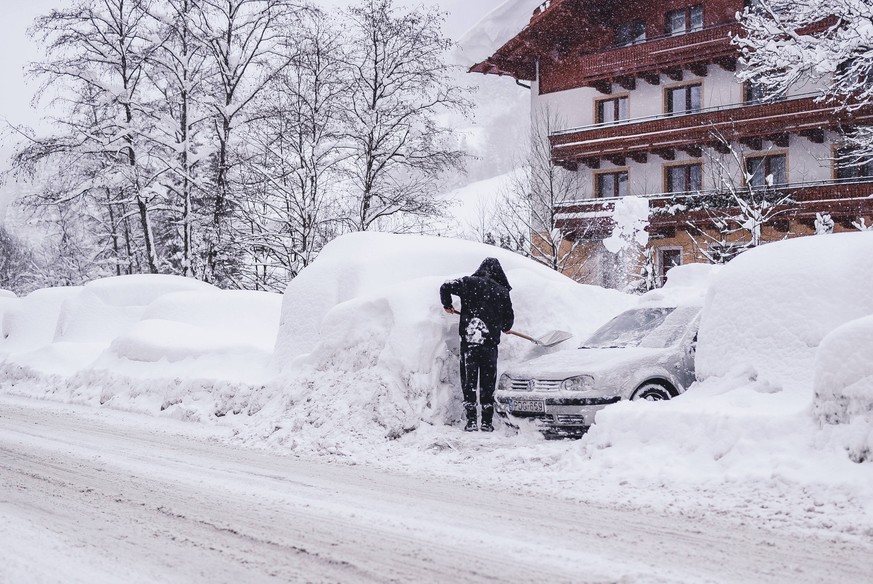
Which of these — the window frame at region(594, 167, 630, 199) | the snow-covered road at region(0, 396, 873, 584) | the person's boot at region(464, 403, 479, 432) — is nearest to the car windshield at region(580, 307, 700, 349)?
the person's boot at region(464, 403, 479, 432)

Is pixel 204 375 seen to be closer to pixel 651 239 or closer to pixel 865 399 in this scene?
pixel 865 399

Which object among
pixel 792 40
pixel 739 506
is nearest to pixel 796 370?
pixel 739 506

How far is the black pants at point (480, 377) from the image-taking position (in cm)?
840

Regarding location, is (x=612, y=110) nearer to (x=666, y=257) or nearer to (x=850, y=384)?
(x=666, y=257)

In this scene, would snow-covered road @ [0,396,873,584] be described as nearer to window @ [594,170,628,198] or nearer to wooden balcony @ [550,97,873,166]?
wooden balcony @ [550,97,873,166]

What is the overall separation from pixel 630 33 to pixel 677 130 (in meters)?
5.24

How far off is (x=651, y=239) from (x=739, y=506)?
24.0 metres

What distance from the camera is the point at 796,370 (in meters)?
6.71

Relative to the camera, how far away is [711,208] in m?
24.8

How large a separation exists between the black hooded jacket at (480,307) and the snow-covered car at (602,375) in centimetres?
48

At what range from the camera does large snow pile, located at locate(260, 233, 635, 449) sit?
327 inches

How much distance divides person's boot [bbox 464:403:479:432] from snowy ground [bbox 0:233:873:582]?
138 millimetres

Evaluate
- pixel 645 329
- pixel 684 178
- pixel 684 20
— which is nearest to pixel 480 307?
pixel 645 329

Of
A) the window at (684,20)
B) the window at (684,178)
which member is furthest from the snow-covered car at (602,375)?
the window at (684,20)
